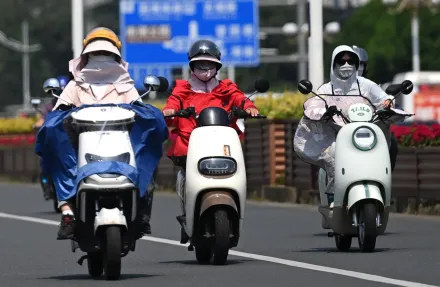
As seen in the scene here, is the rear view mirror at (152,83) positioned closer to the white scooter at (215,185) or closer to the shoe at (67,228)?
the white scooter at (215,185)

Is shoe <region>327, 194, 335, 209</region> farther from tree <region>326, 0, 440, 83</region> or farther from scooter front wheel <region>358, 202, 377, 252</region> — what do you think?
tree <region>326, 0, 440, 83</region>

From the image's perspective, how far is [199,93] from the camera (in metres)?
14.8

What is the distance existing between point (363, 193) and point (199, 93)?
5.20 feet

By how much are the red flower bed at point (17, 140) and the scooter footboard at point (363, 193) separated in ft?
74.0

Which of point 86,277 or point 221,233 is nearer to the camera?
point 86,277

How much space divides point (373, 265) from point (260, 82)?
5.95 feet

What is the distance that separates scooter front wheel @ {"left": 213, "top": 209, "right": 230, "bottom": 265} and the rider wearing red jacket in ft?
3.24

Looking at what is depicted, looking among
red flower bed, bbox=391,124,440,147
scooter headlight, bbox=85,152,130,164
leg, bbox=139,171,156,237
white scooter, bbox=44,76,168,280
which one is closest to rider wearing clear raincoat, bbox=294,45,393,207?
leg, bbox=139,171,156,237

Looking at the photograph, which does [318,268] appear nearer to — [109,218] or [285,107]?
[109,218]

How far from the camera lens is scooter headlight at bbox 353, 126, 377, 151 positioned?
15219mm

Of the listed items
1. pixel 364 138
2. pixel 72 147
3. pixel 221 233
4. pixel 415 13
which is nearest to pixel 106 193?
pixel 72 147


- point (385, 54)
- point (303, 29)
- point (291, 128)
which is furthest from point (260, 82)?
point (385, 54)

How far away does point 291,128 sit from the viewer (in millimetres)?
25281

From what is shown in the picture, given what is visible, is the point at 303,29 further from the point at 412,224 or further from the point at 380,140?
the point at 380,140
